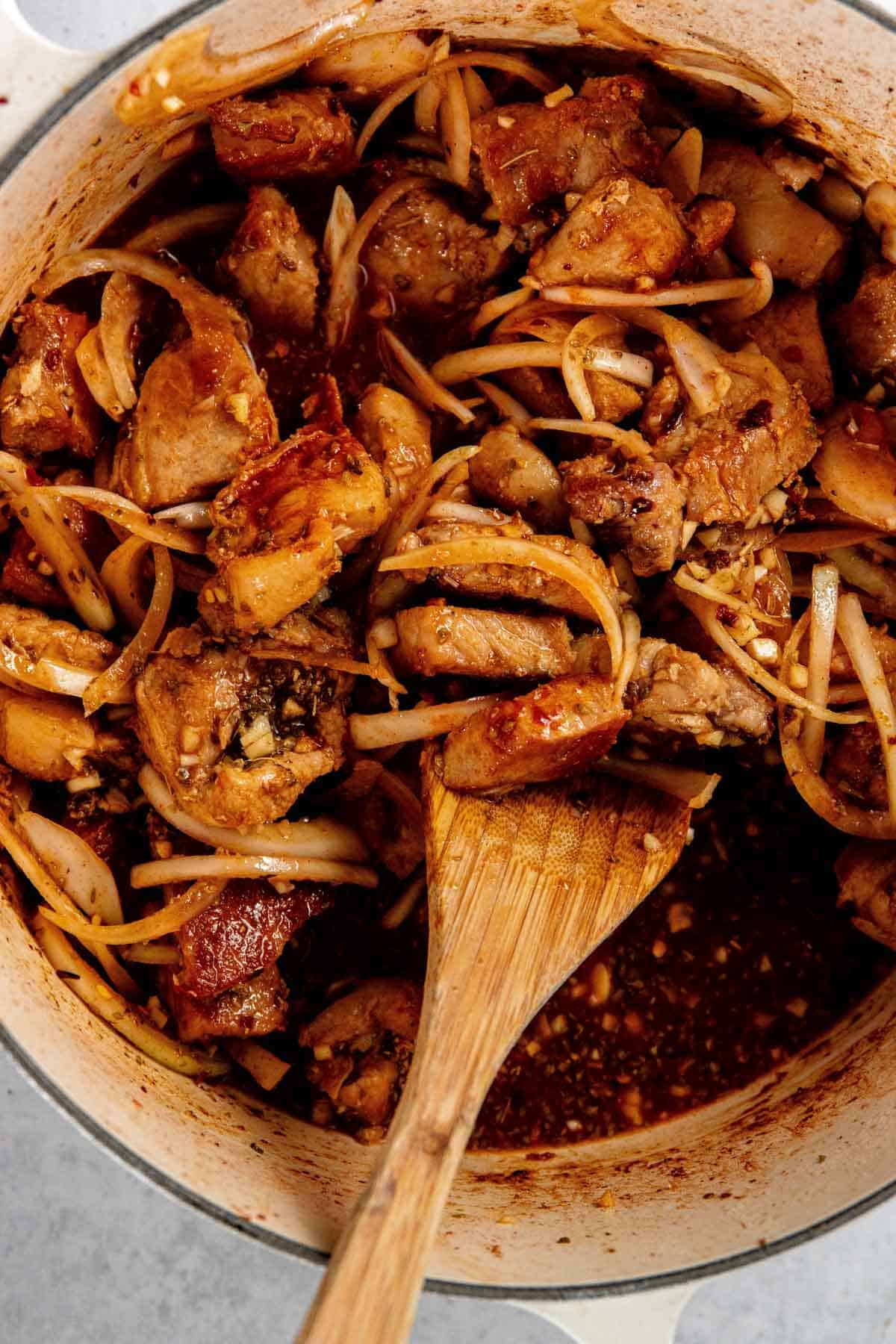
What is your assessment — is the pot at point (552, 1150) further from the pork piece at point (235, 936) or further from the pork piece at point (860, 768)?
the pork piece at point (860, 768)

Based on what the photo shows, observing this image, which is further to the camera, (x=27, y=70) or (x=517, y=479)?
(x=517, y=479)

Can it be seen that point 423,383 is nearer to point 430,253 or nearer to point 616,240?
point 430,253

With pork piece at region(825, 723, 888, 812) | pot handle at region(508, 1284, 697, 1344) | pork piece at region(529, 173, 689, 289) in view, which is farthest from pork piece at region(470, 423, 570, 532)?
pot handle at region(508, 1284, 697, 1344)

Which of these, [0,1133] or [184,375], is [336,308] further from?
[0,1133]

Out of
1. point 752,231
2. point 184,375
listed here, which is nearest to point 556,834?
point 184,375

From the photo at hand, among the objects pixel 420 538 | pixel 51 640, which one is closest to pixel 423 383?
pixel 420 538
